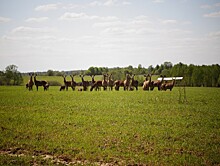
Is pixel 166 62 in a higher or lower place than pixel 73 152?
higher

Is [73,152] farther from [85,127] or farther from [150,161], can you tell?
[85,127]

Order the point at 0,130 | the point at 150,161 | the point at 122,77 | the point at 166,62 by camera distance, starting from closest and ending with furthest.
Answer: the point at 150,161 → the point at 0,130 → the point at 122,77 → the point at 166,62

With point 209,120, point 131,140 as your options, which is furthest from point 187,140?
point 209,120

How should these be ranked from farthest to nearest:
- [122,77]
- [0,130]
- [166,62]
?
[166,62] → [122,77] → [0,130]

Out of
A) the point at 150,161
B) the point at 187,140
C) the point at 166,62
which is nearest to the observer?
the point at 150,161

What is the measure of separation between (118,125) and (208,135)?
15.1 feet

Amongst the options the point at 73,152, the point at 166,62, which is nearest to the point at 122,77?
the point at 166,62

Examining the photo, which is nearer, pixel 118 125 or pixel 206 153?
pixel 206 153

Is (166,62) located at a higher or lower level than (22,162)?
higher

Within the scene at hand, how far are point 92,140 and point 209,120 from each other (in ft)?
25.8

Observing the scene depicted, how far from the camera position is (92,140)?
11664 millimetres

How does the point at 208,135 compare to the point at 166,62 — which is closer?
the point at 208,135

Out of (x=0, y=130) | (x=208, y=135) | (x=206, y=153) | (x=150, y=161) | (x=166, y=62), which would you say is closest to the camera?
(x=150, y=161)

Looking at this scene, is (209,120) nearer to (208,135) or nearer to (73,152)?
(208,135)
